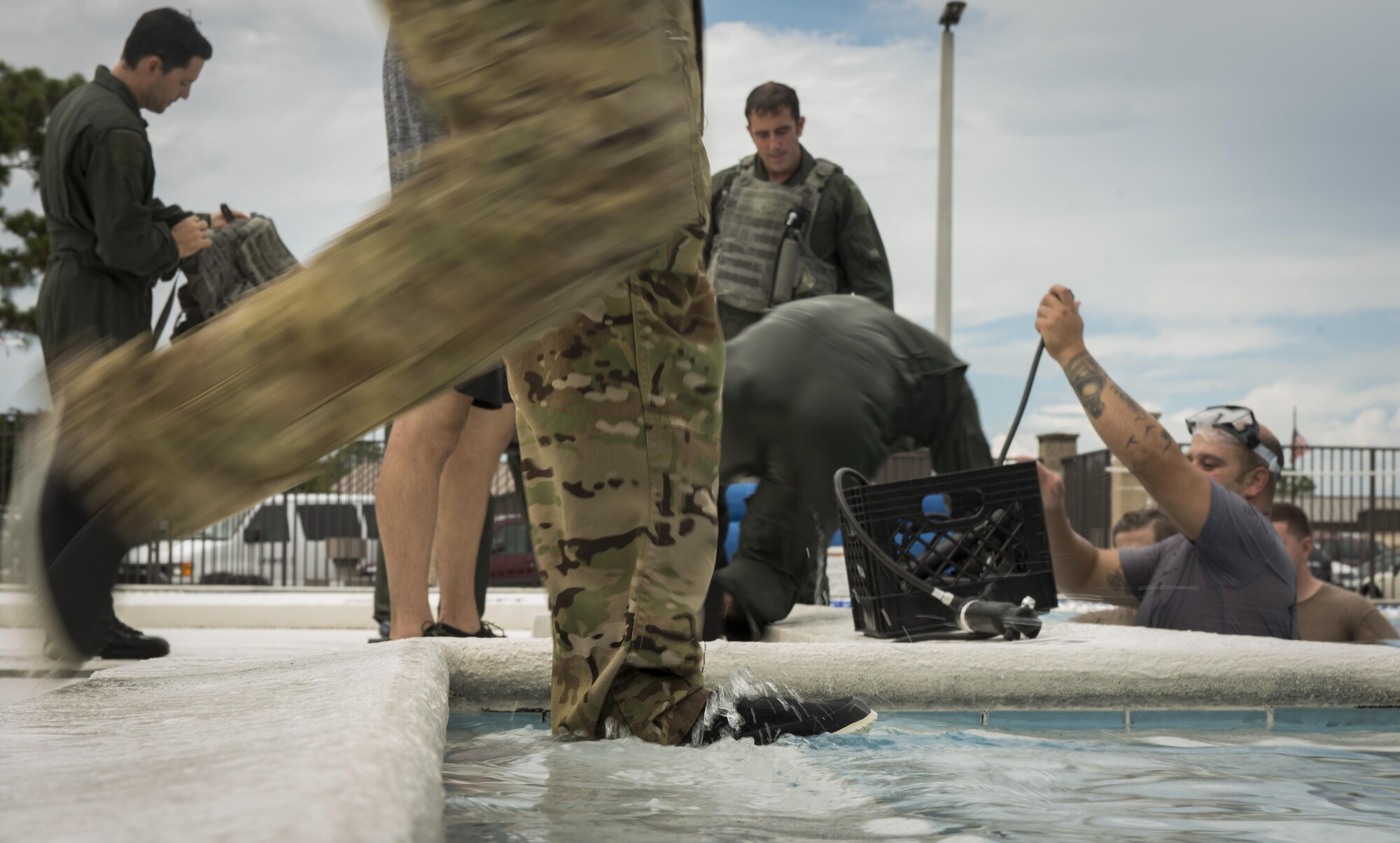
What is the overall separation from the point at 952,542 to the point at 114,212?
8.68ft

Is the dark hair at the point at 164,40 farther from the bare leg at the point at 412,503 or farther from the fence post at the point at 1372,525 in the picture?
the fence post at the point at 1372,525

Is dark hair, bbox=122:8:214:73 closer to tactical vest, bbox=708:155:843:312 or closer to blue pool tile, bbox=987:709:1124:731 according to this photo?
tactical vest, bbox=708:155:843:312

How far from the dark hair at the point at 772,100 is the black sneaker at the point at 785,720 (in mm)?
3383

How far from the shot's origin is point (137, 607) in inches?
288

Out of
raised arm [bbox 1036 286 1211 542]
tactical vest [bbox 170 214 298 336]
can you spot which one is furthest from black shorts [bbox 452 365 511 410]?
raised arm [bbox 1036 286 1211 542]

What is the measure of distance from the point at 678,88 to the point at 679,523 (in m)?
0.64

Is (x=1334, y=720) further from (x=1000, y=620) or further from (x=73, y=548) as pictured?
(x=73, y=548)

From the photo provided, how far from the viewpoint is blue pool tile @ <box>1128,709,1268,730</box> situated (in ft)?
7.04

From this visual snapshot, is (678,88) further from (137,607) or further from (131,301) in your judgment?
(137,607)

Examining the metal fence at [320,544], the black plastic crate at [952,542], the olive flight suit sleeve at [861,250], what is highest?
the olive flight suit sleeve at [861,250]

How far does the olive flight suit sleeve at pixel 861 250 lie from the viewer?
4.84 meters

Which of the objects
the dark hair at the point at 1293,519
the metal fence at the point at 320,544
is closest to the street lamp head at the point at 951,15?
the metal fence at the point at 320,544

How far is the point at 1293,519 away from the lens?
17.2 feet

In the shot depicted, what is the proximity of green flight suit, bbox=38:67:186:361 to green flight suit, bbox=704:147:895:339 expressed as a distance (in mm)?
2080
